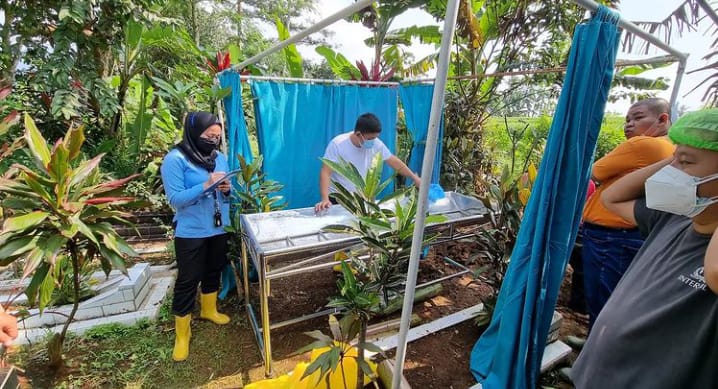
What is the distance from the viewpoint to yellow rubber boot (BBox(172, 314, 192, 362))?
90.2 inches

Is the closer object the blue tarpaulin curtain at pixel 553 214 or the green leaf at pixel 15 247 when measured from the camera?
the blue tarpaulin curtain at pixel 553 214

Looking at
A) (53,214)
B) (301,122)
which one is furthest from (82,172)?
(301,122)

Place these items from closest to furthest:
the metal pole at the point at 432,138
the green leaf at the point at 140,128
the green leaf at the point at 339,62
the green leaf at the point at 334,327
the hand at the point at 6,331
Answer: the metal pole at the point at 432,138
the hand at the point at 6,331
the green leaf at the point at 334,327
the green leaf at the point at 140,128
the green leaf at the point at 339,62

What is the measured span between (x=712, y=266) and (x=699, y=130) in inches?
17.2

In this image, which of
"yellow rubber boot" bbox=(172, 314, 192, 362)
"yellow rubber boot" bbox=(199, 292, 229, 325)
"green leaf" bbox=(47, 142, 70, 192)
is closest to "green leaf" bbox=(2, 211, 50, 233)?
"green leaf" bbox=(47, 142, 70, 192)

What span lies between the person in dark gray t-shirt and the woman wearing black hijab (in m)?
2.26

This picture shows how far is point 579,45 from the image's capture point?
1.41m

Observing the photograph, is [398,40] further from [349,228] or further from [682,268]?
[682,268]

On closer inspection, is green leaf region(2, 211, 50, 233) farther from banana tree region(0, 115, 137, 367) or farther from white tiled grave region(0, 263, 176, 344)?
white tiled grave region(0, 263, 176, 344)

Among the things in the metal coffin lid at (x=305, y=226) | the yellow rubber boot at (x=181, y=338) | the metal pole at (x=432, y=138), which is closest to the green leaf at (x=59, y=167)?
the metal coffin lid at (x=305, y=226)

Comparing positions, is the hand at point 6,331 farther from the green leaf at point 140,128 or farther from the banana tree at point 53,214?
the green leaf at point 140,128

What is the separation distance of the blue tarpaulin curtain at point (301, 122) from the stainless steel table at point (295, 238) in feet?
3.22

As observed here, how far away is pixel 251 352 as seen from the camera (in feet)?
7.87

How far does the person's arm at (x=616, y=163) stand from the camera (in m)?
1.83
